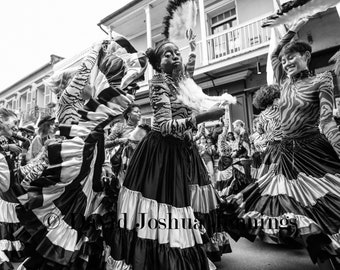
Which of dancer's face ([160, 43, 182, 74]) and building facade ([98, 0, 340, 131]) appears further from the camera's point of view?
building facade ([98, 0, 340, 131])

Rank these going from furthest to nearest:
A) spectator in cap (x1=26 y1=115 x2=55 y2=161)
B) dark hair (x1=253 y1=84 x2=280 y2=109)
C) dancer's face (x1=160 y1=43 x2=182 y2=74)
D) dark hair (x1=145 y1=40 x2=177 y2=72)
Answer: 1. spectator in cap (x1=26 y1=115 x2=55 y2=161)
2. dark hair (x1=253 y1=84 x2=280 y2=109)
3. dark hair (x1=145 y1=40 x2=177 y2=72)
4. dancer's face (x1=160 y1=43 x2=182 y2=74)

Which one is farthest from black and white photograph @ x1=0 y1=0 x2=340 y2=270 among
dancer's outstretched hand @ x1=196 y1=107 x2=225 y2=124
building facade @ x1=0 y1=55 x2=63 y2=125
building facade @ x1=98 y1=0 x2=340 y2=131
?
building facade @ x1=0 y1=55 x2=63 y2=125

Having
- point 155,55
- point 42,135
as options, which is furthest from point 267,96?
point 42,135

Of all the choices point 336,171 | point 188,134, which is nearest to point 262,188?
point 336,171

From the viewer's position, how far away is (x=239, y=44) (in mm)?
9234

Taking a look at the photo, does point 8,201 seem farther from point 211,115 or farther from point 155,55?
point 211,115

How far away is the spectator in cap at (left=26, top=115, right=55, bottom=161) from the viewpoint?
3457 millimetres

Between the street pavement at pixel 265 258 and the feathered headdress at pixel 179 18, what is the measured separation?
2.24 meters

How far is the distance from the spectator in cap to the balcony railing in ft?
22.3

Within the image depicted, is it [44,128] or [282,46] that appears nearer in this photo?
[282,46]

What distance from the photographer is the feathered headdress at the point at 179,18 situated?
2.36 meters

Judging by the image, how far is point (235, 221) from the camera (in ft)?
7.53

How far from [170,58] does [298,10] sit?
1357 millimetres

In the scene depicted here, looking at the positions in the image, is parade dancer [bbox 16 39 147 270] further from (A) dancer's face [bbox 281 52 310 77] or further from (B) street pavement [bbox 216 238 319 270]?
(A) dancer's face [bbox 281 52 310 77]
